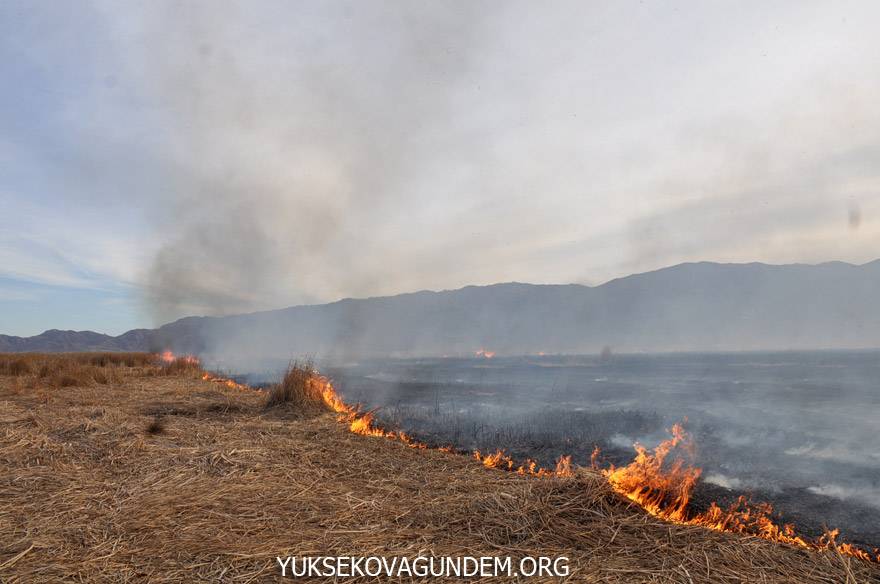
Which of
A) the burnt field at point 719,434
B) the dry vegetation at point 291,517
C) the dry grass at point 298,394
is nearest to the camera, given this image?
the dry vegetation at point 291,517

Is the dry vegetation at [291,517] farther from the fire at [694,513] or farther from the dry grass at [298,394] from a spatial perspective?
the dry grass at [298,394]

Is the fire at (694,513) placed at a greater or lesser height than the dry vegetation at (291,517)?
lesser

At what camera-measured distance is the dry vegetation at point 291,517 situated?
3.52 metres

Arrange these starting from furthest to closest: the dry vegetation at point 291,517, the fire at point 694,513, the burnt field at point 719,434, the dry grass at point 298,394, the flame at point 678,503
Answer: the dry grass at point 298,394 → the burnt field at point 719,434 → the fire at point 694,513 → the flame at point 678,503 → the dry vegetation at point 291,517

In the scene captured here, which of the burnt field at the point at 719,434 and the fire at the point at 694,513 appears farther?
the burnt field at the point at 719,434

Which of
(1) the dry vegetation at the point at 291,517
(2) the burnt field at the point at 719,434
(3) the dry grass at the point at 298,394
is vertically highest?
(3) the dry grass at the point at 298,394

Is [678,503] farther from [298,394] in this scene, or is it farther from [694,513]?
[298,394]

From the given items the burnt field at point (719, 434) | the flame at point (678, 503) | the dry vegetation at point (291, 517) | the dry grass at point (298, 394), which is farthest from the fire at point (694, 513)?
the dry grass at point (298, 394)

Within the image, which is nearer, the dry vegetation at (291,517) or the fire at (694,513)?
the dry vegetation at (291,517)

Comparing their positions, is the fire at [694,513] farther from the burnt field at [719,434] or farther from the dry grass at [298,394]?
the dry grass at [298,394]

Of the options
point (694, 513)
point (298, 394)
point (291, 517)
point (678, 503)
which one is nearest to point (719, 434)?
point (694, 513)

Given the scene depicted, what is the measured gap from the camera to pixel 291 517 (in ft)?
14.7

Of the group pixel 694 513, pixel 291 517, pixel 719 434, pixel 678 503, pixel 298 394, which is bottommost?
pixel 719 434

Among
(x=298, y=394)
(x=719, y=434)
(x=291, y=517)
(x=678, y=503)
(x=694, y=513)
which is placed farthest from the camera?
(x=719, y=434)
